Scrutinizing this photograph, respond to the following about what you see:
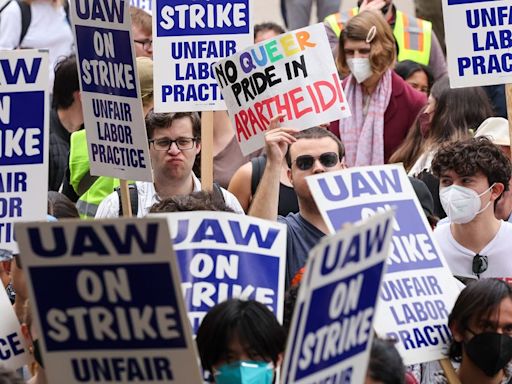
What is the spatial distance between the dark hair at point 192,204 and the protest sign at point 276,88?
3.52 ft

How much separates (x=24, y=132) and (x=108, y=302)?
2.73 meters

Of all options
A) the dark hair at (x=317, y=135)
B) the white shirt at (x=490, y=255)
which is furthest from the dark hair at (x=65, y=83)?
the white shirt at (x=490, y=255)

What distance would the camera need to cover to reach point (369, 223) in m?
4.60

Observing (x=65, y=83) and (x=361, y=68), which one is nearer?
(x=65, y=83)

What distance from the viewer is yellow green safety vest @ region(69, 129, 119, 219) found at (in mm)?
8641

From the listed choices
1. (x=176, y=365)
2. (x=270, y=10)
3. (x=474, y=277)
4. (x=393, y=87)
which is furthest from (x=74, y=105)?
(x=270, y=10)

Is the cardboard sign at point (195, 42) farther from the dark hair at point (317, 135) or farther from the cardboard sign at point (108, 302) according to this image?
the cardboard sign at point (108, 302)

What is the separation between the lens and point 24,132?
7.16m

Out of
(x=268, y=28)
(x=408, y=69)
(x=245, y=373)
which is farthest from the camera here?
(x=268, y=28)

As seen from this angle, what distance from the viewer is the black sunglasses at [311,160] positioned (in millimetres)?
7496

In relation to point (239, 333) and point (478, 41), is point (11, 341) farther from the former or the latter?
point (478, 41)

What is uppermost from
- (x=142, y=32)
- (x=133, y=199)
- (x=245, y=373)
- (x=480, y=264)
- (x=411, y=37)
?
(x=142, y=32)

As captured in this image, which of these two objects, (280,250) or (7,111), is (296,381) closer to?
(280,250)

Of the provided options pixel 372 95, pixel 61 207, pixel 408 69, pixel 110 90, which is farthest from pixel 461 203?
pixel 408 69
